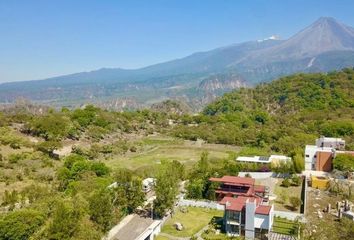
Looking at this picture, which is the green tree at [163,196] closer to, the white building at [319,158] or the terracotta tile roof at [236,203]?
the terracotta tile roof at [236,203]

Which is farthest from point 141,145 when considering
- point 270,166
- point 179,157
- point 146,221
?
point 146,221

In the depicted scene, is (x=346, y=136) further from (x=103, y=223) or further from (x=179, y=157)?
(x=103, y=223)

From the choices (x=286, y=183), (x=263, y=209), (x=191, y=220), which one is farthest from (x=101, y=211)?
(x=286, y=183)

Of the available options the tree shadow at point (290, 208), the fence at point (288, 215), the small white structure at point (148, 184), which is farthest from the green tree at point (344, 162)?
the small white structure at point (148, 184)

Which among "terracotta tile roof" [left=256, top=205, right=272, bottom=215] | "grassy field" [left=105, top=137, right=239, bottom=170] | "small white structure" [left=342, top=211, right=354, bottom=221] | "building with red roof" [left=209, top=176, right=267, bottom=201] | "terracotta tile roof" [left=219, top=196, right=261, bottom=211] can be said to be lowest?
"grassy field" [left=105, top=137, right=239, bottom=170]

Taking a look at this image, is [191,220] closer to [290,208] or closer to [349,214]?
[290,208]

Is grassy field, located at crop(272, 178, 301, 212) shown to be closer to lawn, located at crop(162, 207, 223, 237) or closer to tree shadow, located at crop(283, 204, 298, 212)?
tree shadow, located at crop(283, 204, 298, 212)

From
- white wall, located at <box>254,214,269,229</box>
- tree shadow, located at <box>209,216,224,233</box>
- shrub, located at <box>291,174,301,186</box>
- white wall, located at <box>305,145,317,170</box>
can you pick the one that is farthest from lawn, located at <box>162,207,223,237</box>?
white wall, located at <box>305,145,317,170</box>
